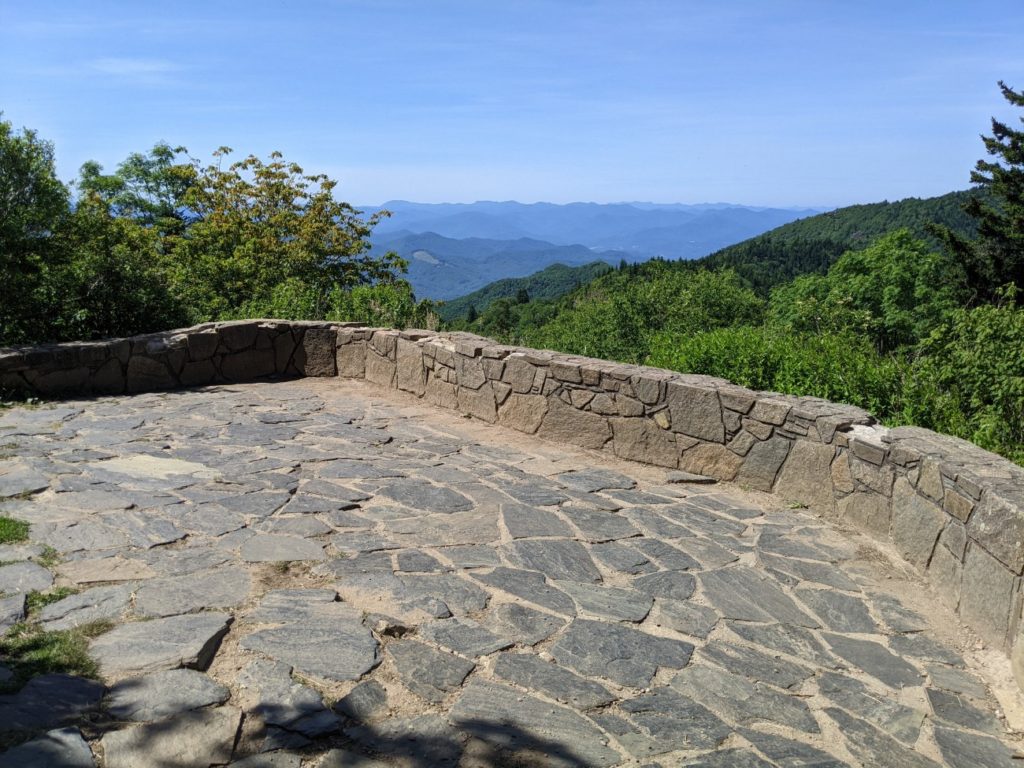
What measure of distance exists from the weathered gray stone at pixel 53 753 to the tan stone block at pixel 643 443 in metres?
4.44

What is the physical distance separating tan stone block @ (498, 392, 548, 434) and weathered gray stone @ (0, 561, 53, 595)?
4.02m

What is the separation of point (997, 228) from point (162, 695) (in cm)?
2839

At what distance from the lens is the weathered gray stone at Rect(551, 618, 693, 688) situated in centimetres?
329

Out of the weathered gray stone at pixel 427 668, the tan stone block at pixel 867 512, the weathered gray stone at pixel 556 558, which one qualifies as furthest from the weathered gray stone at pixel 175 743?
the tan stone block at pixel 867 512

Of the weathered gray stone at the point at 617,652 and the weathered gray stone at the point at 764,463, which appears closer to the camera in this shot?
the weathered gray stone at the point at 617,652

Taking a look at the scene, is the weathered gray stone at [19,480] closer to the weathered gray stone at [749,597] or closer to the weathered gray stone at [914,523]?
the weathered gray stone at [749,597]

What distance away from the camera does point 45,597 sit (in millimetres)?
3461

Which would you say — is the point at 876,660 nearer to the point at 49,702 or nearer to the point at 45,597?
the point at 49,702

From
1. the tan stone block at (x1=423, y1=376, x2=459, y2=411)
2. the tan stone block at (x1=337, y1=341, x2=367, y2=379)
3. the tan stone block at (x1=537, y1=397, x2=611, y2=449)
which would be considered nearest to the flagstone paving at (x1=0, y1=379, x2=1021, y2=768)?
the tan stone block at (x1=537, y1=397, x2=611, y2=449)

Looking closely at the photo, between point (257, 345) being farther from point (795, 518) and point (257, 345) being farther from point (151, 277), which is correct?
point (795, 518)

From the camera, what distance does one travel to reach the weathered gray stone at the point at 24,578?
3.51 m

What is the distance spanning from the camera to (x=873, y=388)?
596 cm

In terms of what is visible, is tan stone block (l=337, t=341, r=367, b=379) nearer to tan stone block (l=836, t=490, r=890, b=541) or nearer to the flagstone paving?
the flagstone paving

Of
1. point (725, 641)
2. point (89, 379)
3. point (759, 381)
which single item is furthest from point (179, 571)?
point (89, 379)
